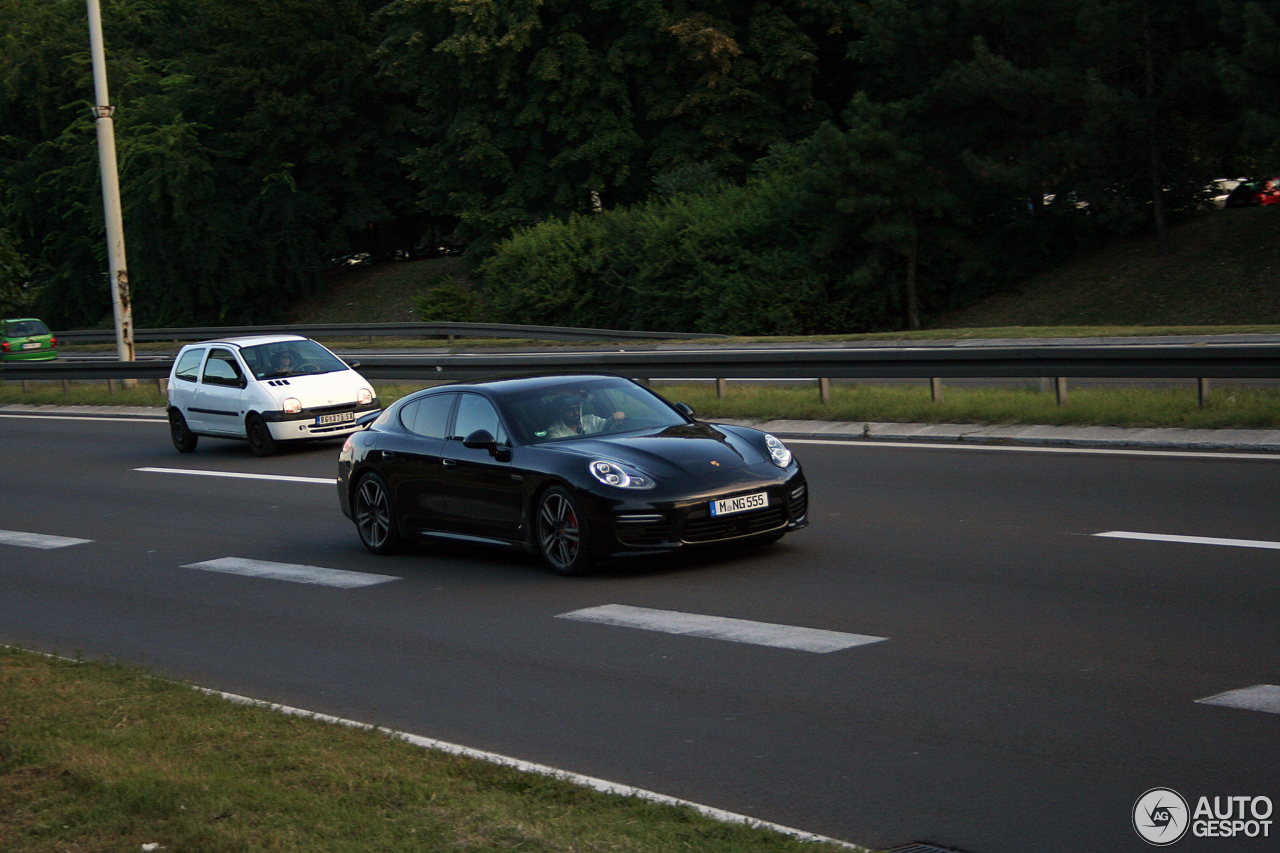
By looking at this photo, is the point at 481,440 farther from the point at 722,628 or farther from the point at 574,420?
the point at 722,628

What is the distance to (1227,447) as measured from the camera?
533 inches

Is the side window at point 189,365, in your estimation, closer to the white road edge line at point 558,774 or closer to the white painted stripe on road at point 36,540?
the white painted stripe on road at point 36,540

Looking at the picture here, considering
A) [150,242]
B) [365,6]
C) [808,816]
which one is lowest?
[808,816]

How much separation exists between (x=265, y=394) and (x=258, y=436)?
0.59 metres

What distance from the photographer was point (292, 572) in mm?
11297

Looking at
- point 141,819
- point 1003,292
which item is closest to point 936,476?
point 141,819

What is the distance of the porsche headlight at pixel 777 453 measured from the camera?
10.3 m

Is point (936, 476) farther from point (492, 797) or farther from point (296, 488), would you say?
point (492, 797)

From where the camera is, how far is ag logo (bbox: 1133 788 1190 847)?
4.88 metres

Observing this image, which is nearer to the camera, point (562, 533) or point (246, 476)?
point (562, 533)

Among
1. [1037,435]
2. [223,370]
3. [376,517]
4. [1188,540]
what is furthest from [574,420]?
[223,370]

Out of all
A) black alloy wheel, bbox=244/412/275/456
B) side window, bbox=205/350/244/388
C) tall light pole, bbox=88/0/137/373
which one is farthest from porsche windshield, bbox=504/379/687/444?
tall light pole, bbox=88/0/137/373

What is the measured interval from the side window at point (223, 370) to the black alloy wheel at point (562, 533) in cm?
1108

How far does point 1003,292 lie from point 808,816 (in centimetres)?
3831
